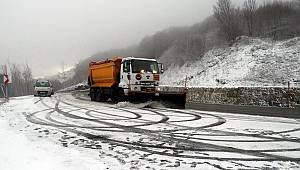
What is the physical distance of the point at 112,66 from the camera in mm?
22922

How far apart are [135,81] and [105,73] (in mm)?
5073

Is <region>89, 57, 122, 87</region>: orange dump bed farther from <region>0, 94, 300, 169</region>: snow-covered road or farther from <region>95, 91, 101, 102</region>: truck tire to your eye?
<region>0, 94, 300, 169</region>: snow-covered road

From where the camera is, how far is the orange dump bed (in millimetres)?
22641

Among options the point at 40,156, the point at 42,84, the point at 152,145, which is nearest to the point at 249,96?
the point at 152,145

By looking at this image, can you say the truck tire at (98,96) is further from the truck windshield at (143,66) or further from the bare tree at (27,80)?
the bare tree at (27,80)

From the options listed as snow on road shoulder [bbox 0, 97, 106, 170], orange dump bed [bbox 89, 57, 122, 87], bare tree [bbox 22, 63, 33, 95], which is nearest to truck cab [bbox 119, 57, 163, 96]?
orange dump bed [bbox 89, 57, 122, 87]

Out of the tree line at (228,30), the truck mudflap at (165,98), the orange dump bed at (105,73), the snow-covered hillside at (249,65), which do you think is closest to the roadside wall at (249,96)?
the truck mudflap at (165,98)

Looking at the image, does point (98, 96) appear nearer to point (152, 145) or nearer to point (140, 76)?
point (140, 76)

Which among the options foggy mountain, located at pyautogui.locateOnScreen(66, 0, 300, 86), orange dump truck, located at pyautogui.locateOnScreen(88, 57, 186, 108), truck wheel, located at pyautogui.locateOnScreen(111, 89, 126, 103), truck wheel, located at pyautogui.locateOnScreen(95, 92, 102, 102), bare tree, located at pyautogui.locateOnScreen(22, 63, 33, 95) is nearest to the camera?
orange dump truck, located at pyautogui.locateOnScreen(88, 57, 186, 108)

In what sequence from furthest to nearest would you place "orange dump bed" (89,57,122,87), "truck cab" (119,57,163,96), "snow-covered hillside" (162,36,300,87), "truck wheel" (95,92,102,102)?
"snow-covered hillside" (162,36,300,87), "truck wheel" (95,92,102,102), "orange dump bed" (89,57,122,87), "truck cab" (119,57,163,96)

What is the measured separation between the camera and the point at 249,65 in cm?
4306

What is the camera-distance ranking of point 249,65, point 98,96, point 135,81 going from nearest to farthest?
point 135,81
point 98,96
point 249,65

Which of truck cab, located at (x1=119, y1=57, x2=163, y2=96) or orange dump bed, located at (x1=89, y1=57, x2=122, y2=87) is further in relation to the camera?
orange dump bed, located at (x1=89, y1=57, x2=122, y2=87)

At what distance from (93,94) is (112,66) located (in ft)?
17.5
